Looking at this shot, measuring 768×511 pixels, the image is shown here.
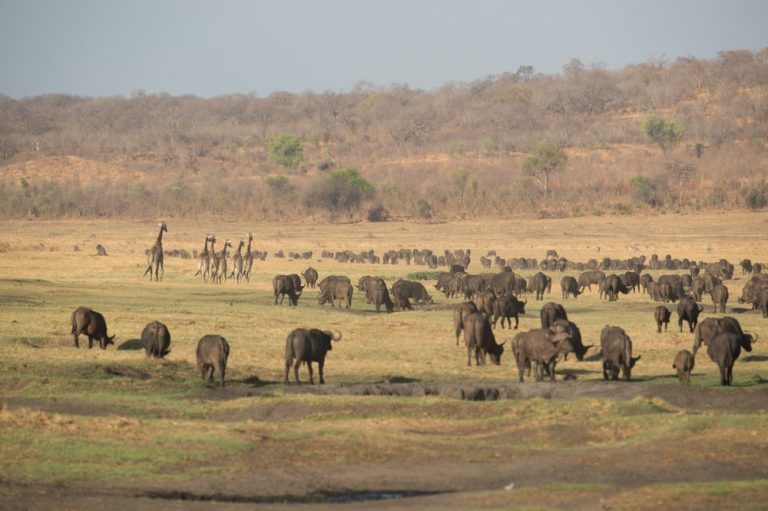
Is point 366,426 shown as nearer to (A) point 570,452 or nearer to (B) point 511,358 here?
(A) point 570,452

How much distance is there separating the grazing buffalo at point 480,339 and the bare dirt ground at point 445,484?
22.8 feet

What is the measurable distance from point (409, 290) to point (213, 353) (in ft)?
58.6

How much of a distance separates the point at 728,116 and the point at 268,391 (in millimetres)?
133888

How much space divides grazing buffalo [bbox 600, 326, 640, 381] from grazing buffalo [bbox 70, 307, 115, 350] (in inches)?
413

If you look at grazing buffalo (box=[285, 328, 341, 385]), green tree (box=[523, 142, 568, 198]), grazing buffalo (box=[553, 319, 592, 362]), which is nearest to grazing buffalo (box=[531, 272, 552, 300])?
grazing buffalo (box=[553, 319, 592, 362])

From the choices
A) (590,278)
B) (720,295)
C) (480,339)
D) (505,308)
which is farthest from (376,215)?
(480,339)

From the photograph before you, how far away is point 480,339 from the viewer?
25.6 meters

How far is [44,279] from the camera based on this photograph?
157ft

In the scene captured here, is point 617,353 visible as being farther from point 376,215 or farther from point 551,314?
point 376,215

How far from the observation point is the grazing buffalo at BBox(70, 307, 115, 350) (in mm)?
26297

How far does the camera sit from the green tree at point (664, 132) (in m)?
131

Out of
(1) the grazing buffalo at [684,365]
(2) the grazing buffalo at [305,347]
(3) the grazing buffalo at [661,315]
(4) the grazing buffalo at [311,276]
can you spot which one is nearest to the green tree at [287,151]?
(4) the grazing buffalo at [311,276]

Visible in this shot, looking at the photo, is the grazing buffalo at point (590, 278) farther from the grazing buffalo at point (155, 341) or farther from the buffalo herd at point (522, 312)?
the grazing buffalo at point (155, 341)

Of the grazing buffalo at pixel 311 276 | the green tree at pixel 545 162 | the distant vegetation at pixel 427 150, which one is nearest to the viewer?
the grazing buffalo at pixel 311 276
